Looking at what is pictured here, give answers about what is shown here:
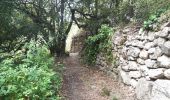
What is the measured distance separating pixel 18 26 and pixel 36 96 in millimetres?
6560

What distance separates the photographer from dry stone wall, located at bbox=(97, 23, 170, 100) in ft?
21.7

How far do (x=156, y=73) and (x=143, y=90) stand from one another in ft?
1.77

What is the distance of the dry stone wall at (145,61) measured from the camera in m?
6.61

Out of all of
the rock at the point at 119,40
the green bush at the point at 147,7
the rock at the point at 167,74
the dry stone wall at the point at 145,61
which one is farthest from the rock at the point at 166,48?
the rock at the point at 119,40

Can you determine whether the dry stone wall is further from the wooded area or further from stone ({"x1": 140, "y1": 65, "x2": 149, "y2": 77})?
the wooded area

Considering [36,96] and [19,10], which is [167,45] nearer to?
[36,96]

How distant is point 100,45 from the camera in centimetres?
1179

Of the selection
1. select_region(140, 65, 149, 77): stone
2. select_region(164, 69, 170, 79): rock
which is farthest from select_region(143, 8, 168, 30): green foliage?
select_region(164, 69, 170, 79): rock

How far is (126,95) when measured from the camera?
7.91 m

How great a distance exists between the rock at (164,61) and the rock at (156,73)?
0.43 feet

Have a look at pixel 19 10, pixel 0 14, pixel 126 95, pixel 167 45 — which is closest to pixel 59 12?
pixel 19 10

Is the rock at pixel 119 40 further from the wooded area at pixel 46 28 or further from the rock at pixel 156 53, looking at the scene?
the rock at pixel 156 53

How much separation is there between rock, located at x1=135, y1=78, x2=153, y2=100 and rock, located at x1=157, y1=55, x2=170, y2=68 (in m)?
0.52

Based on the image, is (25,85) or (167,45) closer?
(25,85)
